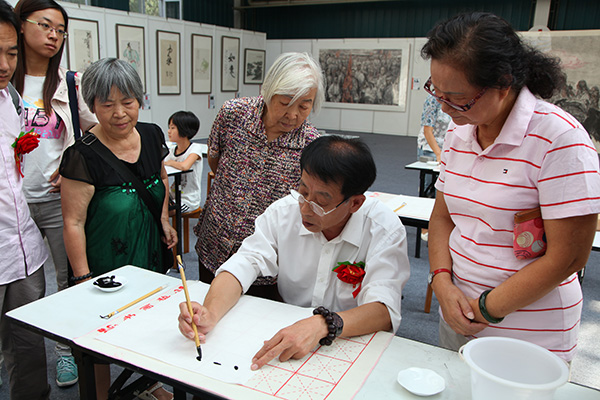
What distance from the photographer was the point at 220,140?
210 centimetres

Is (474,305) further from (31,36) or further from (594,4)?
(594,4)

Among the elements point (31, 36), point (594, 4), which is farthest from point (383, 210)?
point (594, 4)

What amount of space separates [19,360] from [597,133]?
9.71 metres

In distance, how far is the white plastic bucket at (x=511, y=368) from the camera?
87cm

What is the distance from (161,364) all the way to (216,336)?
0.59ft

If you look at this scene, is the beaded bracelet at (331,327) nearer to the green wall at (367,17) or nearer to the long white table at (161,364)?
the long white table at (161,364)

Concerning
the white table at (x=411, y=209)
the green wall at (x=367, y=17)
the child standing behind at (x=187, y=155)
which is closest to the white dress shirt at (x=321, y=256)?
the white table at (x=411, y=209)

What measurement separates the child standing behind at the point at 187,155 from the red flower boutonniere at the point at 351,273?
8.96 ft

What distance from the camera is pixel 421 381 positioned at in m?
1.11

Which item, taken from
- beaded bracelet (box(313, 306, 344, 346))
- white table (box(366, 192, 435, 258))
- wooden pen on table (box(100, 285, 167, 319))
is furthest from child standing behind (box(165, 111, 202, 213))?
beaded bracelet (box(313, 306, 344, 346))

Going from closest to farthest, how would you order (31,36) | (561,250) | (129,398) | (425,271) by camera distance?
1. (561,250)
2. (129,398)
3. (31,36)
4. (425,271)

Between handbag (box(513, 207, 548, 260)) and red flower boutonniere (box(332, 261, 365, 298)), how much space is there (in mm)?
501

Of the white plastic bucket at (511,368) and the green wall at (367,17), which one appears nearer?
the white plastic bucket at (511,368)

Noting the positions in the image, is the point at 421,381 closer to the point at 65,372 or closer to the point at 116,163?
the point at 116,163
